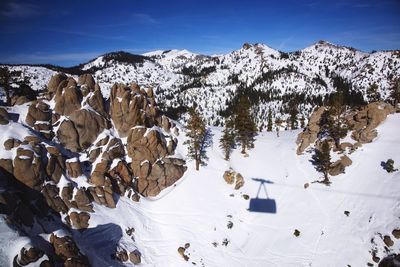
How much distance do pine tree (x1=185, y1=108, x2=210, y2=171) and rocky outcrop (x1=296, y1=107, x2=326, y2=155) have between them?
2200cm

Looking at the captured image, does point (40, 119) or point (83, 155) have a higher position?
point (40, 119)

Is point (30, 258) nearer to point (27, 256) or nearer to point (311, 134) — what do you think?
point (27, 256)

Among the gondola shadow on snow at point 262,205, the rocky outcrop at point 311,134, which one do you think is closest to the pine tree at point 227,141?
the gondola shadow on snow at point 262,205

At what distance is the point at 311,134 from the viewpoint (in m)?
62.3

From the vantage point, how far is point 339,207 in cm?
4453

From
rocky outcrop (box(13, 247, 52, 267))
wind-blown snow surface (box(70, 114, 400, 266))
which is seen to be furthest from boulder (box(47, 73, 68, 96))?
rocky outcrop (box(13, 247, 52, 267))

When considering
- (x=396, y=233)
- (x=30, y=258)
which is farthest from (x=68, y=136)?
(x=396, y=233)

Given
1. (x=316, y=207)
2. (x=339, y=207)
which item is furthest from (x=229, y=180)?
(x=339, y=207)

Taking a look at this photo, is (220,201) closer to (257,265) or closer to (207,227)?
(207,227)

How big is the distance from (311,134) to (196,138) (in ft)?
89.3

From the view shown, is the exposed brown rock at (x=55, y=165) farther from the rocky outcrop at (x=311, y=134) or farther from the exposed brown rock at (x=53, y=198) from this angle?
the rocky outcrop at (x=311, y=134)

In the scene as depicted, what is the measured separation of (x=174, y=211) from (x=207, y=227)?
6.98 m

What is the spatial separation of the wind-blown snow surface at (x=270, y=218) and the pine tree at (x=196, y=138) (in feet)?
9.16

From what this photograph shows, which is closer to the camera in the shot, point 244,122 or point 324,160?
point 324,160
